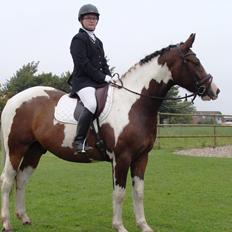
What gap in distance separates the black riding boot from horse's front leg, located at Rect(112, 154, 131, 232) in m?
0.45

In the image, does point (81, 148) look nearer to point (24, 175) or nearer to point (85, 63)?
point (85, 63)

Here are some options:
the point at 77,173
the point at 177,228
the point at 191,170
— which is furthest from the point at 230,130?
the point at 177,228

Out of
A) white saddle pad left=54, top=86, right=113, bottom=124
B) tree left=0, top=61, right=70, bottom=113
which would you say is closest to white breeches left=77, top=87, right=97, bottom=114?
white saddle pad left=54, top=86, right=113, bottom=124

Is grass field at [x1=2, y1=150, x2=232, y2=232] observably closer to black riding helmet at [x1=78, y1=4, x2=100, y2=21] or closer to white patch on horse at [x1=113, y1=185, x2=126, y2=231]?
white patch on horse at [x1=113, y1=185, x2=126, y2=231]

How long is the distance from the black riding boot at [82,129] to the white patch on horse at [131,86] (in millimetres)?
208

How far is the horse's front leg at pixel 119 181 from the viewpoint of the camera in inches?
216

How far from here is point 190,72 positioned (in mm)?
5469

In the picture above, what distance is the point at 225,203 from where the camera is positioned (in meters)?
7.62

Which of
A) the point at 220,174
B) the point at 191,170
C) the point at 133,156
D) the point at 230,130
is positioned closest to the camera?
the point at 133,156

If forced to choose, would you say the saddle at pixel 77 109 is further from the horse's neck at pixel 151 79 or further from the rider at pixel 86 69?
the horse's neck at pixel 151 79

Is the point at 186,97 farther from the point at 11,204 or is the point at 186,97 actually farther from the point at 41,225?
the point at 11,204

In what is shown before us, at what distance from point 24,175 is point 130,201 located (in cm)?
228

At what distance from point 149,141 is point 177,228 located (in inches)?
52.7

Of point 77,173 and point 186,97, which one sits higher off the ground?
point 186,97
